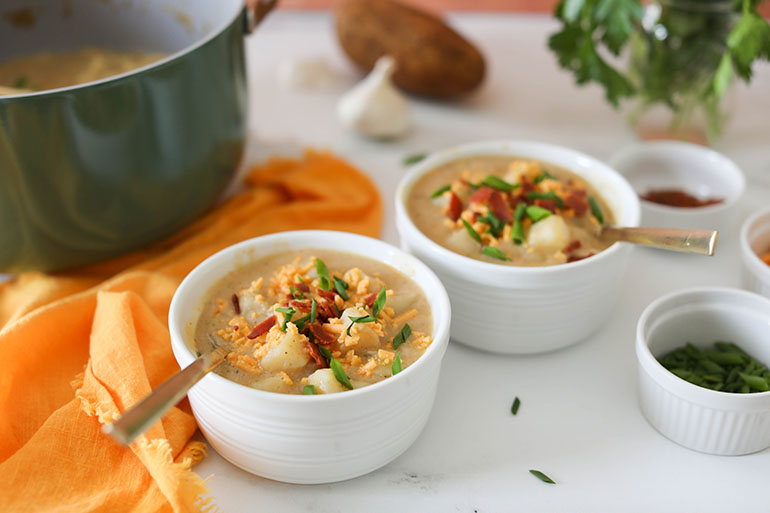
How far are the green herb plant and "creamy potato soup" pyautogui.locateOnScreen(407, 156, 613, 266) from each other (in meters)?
0.39

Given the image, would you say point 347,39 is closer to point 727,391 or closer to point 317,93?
point 317,93

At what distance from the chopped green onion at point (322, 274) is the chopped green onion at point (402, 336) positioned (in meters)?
0.17

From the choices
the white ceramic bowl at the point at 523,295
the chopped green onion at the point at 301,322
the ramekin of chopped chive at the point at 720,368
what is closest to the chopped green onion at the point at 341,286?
the chopped green onion at the point at 301,322

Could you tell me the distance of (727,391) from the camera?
162 centimetres

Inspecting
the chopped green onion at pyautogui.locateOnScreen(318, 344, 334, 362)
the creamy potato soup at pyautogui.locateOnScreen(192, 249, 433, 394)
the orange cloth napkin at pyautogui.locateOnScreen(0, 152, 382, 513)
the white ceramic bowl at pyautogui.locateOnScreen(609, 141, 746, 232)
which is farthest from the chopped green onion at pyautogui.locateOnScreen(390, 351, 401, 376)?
the white ceramic bowl at pyautogui.locateOnScreen(609, 141, 746, 232)

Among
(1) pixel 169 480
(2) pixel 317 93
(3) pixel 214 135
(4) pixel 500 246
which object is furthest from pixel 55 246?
(2) pixel 317 93

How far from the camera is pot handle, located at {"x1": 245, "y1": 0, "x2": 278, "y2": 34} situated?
7.04 feet

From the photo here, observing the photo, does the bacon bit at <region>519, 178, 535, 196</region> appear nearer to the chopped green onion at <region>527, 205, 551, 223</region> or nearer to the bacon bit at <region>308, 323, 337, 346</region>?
the chopped green onion at <region>527, 205, 551, 223</region>

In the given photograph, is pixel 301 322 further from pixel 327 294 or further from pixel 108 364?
pixel 108 364

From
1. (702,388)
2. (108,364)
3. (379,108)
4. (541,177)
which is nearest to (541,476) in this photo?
(702,388)

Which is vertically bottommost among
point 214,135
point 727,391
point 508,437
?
point 508,437

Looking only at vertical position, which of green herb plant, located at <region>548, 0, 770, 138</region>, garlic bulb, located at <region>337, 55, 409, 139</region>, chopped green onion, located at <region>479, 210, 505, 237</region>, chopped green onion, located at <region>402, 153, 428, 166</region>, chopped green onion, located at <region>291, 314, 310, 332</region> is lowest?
chopped green onion, located at <region>402, 153, 428, 166</region>

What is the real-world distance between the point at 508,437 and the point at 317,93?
1.59 m

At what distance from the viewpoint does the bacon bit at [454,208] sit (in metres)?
1.93
